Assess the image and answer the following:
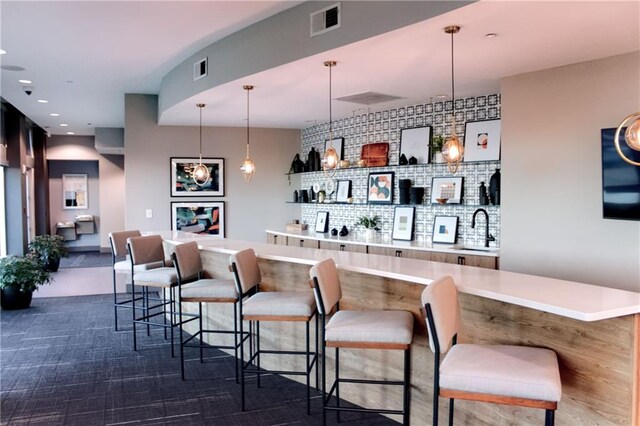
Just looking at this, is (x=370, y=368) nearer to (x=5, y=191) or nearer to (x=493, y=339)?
(x=493, y=339)

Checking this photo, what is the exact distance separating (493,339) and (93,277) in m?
8.40

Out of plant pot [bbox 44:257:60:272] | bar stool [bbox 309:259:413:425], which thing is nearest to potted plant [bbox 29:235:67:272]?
plant pot [bbox 44:257:60:272]

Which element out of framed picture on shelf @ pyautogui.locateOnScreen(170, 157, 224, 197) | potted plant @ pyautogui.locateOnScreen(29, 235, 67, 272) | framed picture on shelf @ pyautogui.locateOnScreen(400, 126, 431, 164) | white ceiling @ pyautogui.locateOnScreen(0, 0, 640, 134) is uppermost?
white ceiling @ pyautogui.locateOnScreen(0, 0, 640, 134)

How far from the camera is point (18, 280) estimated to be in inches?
250

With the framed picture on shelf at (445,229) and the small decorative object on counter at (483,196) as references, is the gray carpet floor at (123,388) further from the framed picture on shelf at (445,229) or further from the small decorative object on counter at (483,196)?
the small decorative object on counter at (483,196)

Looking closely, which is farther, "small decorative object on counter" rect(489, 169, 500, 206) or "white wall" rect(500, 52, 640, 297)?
"small decorative object on counter" rect(489, 169, 500, 206)

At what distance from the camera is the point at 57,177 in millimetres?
13188

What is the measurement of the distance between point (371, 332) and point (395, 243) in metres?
3.12

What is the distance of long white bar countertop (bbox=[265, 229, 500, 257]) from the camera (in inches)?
194

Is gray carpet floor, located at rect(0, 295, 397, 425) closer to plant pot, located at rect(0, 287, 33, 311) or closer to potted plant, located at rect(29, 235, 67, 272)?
plant pot, located at rect(0, 287, 33, 311)

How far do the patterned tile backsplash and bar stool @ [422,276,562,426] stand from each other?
310 centimetres

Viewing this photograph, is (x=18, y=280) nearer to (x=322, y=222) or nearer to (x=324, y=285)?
(x=322, y=222)

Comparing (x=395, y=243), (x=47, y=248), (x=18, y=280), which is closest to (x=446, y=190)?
(x=395, y=243)

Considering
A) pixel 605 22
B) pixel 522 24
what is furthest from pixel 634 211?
pixel 522 24
